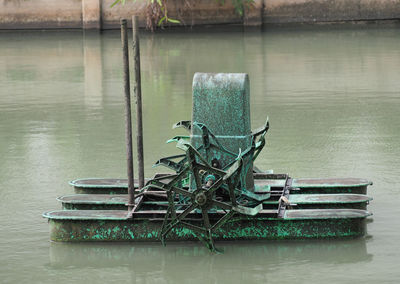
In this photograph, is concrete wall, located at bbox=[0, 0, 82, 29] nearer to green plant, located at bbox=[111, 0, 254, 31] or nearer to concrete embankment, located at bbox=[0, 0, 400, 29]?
concrete embankment, located at bbox=[0, 0, 400, 29]

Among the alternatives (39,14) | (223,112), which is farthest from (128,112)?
(39,14)

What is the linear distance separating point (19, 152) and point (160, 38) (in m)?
11.3

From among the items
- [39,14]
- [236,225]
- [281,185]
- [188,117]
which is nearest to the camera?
[236,225]

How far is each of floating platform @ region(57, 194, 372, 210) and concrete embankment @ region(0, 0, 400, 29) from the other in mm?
14619

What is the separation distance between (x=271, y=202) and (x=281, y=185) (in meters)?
0.37

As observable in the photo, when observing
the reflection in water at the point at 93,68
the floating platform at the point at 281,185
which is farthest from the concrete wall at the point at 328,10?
the floating platform at the point at 281,185

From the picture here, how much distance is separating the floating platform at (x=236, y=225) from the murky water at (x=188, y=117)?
0.26ft

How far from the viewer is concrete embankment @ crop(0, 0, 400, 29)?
20.4 m

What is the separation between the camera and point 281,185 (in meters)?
6.29

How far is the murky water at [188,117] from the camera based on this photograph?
5535mm

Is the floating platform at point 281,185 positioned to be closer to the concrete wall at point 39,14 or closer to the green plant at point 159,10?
the green plant at point 159,10

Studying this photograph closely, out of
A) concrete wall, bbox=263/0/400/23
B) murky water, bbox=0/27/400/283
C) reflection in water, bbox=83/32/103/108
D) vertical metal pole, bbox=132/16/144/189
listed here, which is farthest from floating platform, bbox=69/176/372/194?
concrete wall, bbox=263/0/400/23

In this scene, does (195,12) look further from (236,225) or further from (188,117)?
(236,225)

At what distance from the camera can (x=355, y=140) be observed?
872 centimetres
